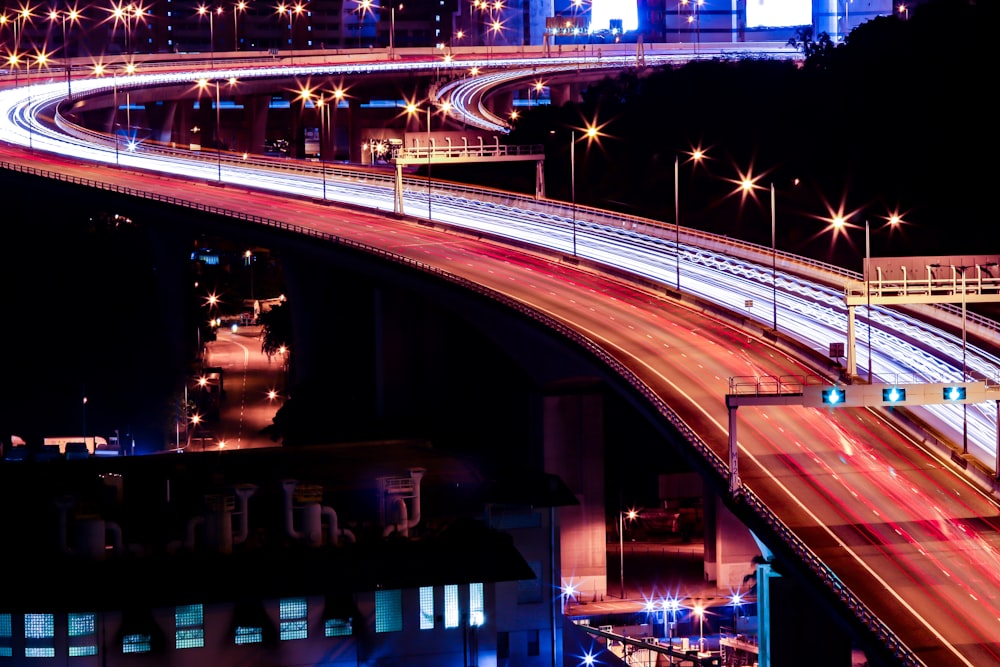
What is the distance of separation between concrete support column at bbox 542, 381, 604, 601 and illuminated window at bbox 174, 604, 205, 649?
77.8 ft

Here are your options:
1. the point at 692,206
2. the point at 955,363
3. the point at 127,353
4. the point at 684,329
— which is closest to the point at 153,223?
the point at 127,353

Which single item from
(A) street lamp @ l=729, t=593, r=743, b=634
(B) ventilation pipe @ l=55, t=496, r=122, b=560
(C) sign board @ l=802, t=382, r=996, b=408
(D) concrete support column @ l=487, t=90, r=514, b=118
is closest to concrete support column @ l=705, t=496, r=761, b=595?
(A) street lamp @ l=729, t=593, r=743, b=634

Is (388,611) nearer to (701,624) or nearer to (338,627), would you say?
(338,627)

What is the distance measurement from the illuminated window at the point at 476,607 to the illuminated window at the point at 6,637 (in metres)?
12.4

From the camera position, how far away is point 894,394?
4822 cm

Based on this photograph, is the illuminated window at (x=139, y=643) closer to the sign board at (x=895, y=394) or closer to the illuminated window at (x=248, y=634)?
the illuminated window at (x=248, y=634)

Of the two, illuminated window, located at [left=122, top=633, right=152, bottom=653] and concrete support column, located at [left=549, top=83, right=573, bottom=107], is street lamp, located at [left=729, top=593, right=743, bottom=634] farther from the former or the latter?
concrete support column, located at [left=549, top=83, right=573, bottom=107]

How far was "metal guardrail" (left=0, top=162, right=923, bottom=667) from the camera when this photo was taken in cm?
3766

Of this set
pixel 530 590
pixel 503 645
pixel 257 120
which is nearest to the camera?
pixel 503 645

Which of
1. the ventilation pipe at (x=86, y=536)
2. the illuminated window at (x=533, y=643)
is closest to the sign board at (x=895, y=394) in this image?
the illuminated window at (x=533, y=643)

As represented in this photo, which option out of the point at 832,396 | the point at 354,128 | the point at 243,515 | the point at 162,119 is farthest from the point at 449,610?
the point at 354,128

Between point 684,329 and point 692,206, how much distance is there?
4473 cm

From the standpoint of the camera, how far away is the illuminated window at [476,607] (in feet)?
158

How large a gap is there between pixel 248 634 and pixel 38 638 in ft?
18.0
